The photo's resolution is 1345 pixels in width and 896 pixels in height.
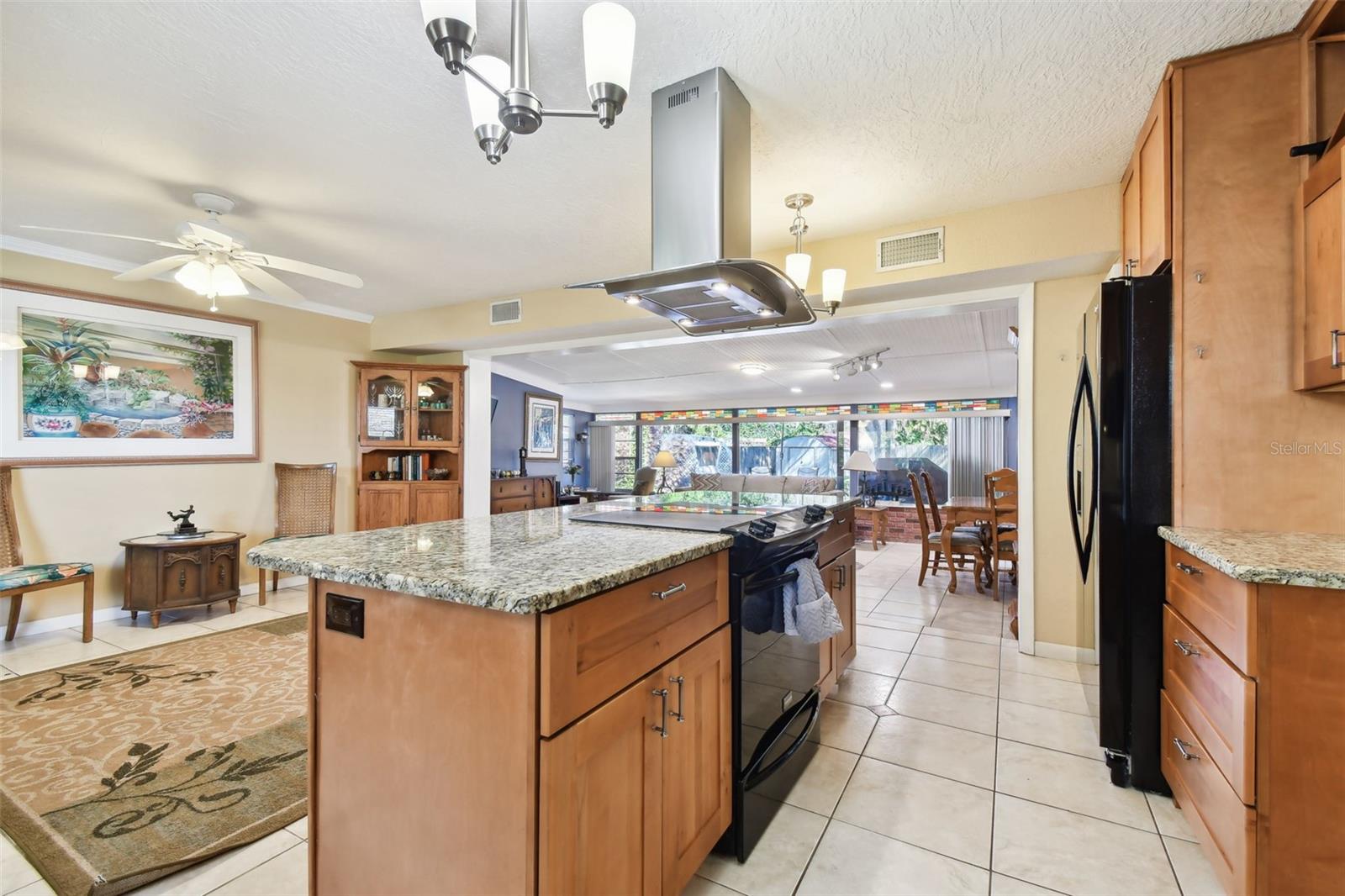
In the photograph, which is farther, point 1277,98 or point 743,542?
point 1277,98

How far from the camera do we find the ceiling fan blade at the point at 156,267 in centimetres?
268

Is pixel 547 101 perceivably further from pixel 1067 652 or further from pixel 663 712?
pixel 1067 652

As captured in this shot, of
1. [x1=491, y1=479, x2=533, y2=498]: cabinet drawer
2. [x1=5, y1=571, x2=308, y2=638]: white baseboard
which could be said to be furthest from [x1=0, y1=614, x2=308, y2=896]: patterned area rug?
[x1=491, y1=479, x2=533, y2=498]: cabinet drawer

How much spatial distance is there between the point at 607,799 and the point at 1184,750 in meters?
1.69

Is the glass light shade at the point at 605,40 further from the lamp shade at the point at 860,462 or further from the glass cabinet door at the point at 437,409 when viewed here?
the lamp shade at the point at 860,462

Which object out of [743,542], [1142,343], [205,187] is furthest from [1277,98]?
[205,187]

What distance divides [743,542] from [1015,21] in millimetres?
1741

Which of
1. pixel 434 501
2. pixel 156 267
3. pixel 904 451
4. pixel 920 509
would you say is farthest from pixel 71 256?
pixel 904 451

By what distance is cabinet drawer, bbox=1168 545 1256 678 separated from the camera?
1.29 metres

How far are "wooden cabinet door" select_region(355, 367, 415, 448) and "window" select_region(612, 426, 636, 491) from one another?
18.4 feet

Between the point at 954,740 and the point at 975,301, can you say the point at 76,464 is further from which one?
the point at 975,301

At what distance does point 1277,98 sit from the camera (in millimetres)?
1767

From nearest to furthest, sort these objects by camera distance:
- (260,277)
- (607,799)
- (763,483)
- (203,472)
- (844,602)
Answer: (607,799) → (844,602) → (260,277) → (203,472) → (763,483)

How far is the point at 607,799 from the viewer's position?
110cm
